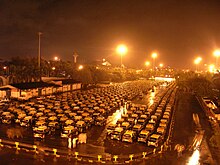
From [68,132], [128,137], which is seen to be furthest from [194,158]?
[68,132]

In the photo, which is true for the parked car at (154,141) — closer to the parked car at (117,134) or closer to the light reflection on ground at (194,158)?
the parked car at (117,134)

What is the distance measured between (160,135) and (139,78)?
84639 mm

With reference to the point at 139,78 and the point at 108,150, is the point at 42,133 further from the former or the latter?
the point at 139,78

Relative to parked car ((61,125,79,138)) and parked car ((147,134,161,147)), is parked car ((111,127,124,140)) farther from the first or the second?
parked car ((61,125,79,138))

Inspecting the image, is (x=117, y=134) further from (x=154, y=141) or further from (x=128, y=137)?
(x=154, y=141)

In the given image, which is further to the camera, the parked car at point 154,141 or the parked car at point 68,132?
the parked car at point 68,132

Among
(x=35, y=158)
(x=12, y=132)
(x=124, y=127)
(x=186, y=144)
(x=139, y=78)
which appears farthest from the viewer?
(x=139, y=78)

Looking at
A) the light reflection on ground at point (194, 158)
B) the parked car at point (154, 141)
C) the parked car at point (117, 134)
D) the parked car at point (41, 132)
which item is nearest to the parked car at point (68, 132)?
the parked car at point (41, 132)

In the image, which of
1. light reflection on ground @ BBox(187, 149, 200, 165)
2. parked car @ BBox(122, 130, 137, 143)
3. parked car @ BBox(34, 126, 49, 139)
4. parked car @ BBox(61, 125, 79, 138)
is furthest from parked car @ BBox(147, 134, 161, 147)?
parked car @ BBox(34, 126, 49, 139)

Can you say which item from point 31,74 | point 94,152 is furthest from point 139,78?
point 94,152

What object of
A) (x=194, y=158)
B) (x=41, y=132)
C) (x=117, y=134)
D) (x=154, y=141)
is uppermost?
(x=41, y=132)

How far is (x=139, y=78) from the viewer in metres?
102

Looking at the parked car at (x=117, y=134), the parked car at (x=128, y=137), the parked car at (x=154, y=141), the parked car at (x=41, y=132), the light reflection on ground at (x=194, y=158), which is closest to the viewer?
the light reflection on ground at (x=194, y=158)

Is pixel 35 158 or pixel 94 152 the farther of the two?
pixel 94 152
